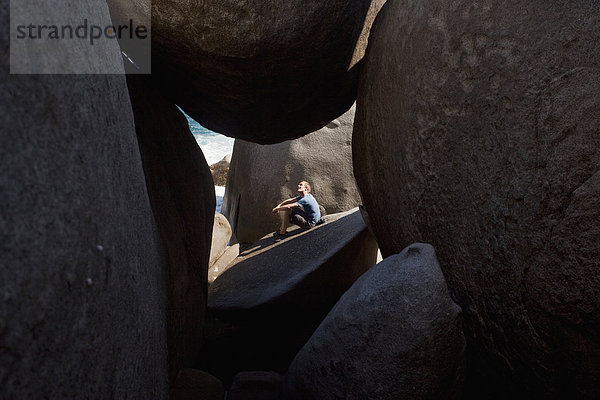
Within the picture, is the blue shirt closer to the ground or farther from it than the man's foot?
farther from it

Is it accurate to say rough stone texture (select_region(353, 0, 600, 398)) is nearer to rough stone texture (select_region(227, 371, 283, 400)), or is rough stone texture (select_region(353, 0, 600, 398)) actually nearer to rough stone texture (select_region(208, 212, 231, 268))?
rough stone texture (select_region(227, 371, 283, 400))

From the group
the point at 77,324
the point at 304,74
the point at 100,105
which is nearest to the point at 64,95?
the point at 100,105

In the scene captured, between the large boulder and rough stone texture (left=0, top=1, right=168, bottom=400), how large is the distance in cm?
57

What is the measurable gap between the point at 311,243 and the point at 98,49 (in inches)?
87.0

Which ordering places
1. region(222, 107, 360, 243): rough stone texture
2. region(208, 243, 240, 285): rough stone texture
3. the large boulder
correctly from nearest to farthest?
the large boulder
region(208, 243, 240, 285): rough stone texture
region(222, 107, 360, 243): rough stone texture

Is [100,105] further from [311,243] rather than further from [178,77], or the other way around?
[311,243]

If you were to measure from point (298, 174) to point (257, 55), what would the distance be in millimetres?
3237

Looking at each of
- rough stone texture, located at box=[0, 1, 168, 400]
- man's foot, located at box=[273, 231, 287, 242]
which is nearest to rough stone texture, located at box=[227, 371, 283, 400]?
rough stone texture, located at box=[0, 1, 168, 400]

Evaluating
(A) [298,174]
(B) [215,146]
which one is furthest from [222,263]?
(B) [215,146]

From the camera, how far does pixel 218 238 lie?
12.9 ft

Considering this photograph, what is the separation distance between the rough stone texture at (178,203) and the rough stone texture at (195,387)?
1.5 inches

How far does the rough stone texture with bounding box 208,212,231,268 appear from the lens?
3.75 meters

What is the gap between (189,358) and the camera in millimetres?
1896

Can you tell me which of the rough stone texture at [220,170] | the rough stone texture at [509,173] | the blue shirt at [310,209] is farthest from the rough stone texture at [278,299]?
the rough stone texture at [220,170]
